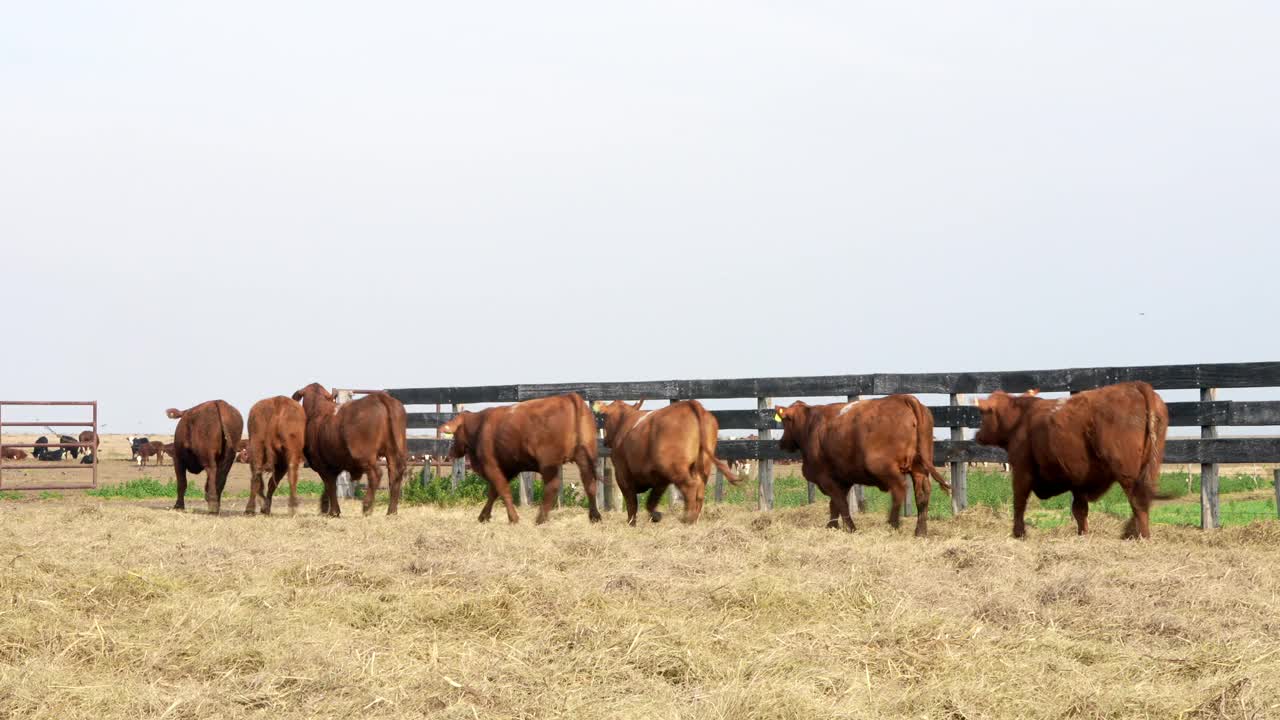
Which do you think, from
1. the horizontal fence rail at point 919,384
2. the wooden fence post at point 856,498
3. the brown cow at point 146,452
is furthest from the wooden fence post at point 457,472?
the brown cow at point 146,452

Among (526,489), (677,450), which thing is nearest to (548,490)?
(677,450)

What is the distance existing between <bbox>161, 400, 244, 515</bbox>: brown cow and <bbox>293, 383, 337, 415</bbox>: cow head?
2.60 ft

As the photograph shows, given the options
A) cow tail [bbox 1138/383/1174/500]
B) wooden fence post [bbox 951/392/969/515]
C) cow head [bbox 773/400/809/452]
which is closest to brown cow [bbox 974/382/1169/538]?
cow tail [bbox 1138/383/1174/500]

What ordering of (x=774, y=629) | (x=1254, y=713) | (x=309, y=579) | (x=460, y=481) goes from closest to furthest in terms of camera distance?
(x=1254, y=713) → (x=774, y=629) → (x=309, y=579) → (x=460, y=481)

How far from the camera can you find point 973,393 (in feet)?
46.0

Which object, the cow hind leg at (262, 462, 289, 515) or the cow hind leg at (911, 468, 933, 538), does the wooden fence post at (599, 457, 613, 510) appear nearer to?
the cow hind leg at (262, 462, 289, 515)

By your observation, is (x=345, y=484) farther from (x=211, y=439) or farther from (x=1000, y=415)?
(x=1000, y=415)

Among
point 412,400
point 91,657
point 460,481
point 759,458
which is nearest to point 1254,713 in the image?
point 91,657

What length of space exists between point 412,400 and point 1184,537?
1232cm

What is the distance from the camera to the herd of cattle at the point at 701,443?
10859mm

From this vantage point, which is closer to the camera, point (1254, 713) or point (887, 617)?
point (1254, 713)

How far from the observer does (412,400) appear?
20.3 metres

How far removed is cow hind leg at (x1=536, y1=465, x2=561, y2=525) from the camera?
1330 centimetres

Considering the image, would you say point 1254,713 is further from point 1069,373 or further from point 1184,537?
point 1069,373
